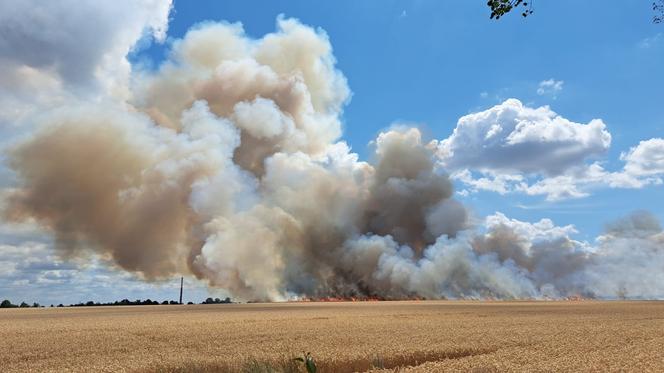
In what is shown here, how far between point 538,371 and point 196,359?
47.0 feet

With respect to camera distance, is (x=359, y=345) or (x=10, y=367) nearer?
(x=10, y=367)

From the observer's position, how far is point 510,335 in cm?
3066

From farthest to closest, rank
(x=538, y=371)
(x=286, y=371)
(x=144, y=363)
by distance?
(x=144, y=363)
(x=286, y=371)
(x=538, y=371)

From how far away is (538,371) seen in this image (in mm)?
18484

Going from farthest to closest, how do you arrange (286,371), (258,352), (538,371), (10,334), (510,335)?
(10,334) → (510,335) → (258,352) → (286,371) → (538,371)

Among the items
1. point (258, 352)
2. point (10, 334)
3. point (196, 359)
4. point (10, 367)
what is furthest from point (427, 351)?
point (10, 334)

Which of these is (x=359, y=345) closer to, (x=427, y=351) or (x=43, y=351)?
(x=427, y=351)

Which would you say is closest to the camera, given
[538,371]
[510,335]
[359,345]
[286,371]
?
[538,371]

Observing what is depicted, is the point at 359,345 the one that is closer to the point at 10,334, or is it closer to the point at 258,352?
the point at 258,352

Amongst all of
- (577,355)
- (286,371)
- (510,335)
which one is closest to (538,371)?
(577,355)

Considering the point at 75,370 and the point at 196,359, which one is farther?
the point at 196,359

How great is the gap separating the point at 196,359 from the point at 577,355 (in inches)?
642

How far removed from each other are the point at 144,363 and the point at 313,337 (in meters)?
10.9

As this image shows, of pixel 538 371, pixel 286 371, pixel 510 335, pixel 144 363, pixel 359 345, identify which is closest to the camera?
pixel 538 371
